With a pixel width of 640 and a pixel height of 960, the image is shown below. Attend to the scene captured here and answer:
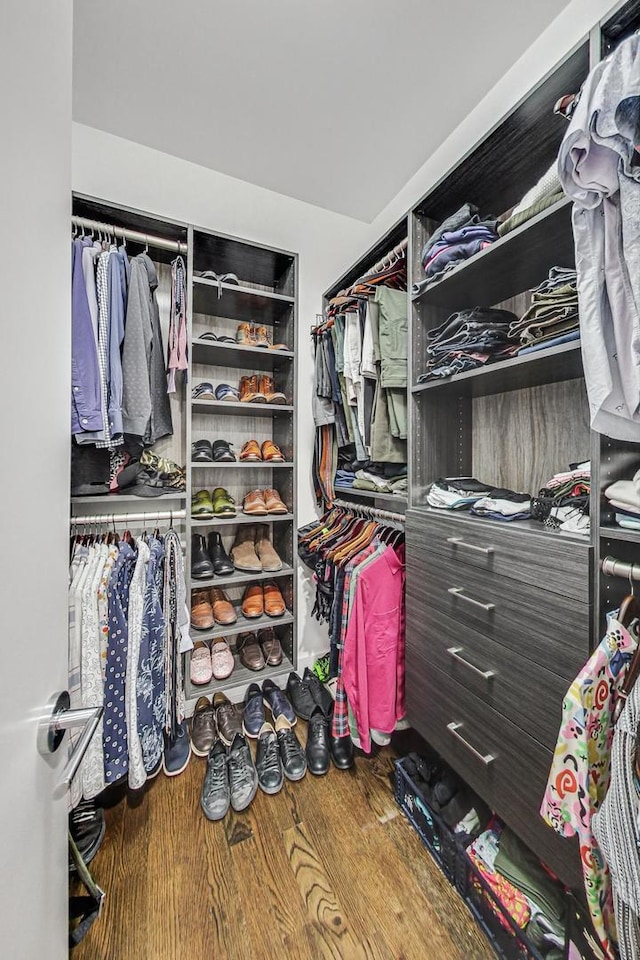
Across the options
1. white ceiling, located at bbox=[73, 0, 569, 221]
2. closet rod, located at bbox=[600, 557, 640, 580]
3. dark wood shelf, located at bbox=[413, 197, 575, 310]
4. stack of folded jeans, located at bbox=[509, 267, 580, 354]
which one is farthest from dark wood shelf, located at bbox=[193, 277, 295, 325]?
closet rod, located at bbox=[600, 557, 640, 580]

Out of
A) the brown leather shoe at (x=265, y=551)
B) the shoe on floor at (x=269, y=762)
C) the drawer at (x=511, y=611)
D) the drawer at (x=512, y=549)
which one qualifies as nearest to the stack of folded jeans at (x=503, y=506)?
the drawer at (x=512, y=549)

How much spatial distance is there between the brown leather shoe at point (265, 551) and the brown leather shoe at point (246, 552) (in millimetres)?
22

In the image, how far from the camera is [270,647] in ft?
6.63

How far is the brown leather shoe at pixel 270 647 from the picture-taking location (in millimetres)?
1966

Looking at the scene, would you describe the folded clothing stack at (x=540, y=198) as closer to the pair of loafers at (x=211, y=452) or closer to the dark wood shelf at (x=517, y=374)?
the dark wood shelf at (x=517, y=374)

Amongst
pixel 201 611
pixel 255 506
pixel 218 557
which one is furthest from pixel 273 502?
pixel 201 611

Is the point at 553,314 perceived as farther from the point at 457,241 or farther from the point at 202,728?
the point at 202,728

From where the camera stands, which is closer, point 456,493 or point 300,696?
point 456,493

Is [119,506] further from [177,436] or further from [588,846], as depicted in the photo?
[588,846]

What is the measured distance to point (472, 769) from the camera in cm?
108

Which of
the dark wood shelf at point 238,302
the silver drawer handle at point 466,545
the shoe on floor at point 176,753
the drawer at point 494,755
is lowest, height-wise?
the shoe on floor at point 176,753

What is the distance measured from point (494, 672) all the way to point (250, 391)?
63.6 inches

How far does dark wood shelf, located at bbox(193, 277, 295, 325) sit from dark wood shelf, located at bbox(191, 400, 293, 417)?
533 millimetres

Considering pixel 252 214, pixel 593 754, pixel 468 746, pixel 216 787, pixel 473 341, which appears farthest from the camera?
pixel 252 214
